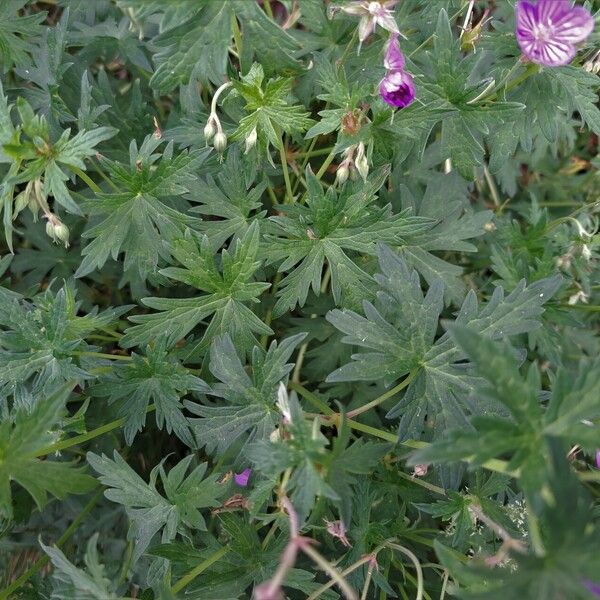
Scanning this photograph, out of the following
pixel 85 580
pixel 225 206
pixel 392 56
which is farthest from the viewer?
pixel 225 206

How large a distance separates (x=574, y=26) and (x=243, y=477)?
4.30 ft

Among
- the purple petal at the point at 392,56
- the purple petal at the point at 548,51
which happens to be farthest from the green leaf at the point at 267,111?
the purple petal at the point at 548,51

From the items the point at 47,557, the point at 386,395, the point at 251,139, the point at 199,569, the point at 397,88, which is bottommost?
the point at 47,557

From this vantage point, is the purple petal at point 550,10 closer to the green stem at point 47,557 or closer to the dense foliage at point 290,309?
the dense foliage at point 290,309

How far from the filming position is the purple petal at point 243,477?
5.76 ft

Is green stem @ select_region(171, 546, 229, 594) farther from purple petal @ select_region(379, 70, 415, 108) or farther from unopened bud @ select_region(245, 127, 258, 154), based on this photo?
purple petal @ select_region(379, 70, 415, 108)

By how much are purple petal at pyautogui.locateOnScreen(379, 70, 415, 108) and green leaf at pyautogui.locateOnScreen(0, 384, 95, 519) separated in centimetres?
95

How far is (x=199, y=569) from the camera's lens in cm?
158

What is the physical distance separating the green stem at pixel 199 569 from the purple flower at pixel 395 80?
3.71 ft

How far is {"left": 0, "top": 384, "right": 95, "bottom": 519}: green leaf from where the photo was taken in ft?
4.46

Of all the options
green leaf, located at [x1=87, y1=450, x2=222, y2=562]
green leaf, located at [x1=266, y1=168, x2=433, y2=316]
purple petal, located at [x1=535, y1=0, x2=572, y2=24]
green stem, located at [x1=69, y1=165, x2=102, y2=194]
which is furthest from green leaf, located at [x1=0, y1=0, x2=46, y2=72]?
purple petal, located at [x1=535, y1=0, x2=572, y2=24]

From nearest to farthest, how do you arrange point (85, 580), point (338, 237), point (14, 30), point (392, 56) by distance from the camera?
point (85, 580) → point (392, 56) → point (338, 237) → point (14, 30)

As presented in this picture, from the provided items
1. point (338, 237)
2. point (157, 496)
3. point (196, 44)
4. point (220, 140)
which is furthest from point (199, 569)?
point (196, 44)

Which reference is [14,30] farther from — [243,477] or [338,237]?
[243,477]
